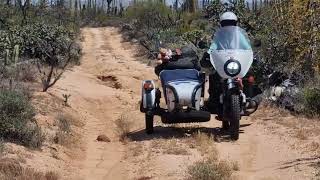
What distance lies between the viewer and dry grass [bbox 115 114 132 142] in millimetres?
9698

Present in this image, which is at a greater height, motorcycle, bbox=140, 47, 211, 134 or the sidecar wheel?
motorcycle, bbox=140, 47, 211, 134

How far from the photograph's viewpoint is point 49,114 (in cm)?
1048

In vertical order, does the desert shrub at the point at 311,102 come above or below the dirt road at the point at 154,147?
above

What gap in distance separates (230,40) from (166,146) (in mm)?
2151

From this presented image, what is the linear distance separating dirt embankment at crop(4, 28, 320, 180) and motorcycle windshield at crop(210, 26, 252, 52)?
1.37m

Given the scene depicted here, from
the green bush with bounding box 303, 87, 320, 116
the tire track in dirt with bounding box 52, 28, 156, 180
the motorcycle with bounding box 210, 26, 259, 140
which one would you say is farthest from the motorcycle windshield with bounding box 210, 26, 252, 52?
the tire track in dirt with bounding box 52, 28, 156, 180

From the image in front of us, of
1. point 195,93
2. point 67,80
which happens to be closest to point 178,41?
point 67,80

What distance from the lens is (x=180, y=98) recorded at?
916 centimetres

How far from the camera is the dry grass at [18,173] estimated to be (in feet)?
21.7

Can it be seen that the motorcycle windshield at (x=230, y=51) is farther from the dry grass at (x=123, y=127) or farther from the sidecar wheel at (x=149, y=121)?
the dry grass at (x=123, y=127)

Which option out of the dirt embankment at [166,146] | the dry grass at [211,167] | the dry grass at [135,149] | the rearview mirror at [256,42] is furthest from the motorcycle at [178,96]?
the rearview mirror at [256,42]

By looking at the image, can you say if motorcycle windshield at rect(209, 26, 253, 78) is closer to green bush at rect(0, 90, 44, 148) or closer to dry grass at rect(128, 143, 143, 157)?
dry grass at rect(128, 143, 143, 157)

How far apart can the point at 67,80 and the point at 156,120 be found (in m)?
5.26

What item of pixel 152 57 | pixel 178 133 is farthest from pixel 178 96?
pixel 152 57
